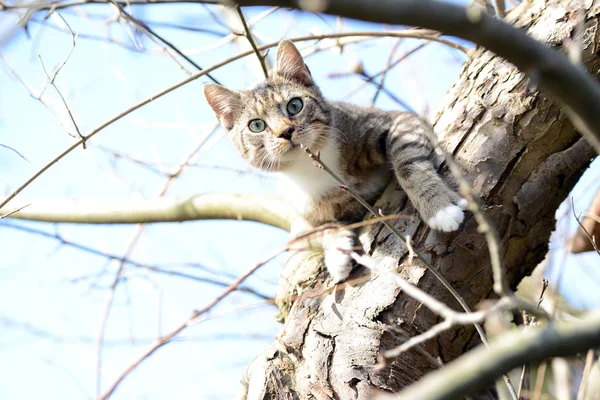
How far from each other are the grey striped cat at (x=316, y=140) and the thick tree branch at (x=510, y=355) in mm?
2386

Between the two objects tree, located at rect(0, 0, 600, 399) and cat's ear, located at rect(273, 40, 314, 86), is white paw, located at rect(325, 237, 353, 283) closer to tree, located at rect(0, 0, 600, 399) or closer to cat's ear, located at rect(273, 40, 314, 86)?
tree, located at rect(0, 0, 600, 399)

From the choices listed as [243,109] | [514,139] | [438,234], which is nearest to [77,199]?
[243,109]

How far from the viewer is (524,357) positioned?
1239 mm

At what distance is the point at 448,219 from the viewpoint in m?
3.18

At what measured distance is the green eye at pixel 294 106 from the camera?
4477 millimetres

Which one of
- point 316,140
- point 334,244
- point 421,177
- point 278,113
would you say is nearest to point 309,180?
point 316,140

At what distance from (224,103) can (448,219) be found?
2.27m

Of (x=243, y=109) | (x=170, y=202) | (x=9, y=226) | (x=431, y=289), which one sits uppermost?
(x=243, y=109)

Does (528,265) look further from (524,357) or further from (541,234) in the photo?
(524,357)

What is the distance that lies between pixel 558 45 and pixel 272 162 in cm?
210

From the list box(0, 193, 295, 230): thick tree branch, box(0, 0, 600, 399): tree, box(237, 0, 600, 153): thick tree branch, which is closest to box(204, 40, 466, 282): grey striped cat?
box(0, 193, 295, 230): thick tree branch

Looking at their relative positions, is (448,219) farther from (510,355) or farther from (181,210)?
(181,210)

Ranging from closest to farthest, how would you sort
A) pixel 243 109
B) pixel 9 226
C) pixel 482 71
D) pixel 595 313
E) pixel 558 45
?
pixel 595 313 → pixel 558 45 → pixel 482 71 → pixel 9 226 → pixel 243 109

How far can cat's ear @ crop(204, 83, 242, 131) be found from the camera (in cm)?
458
